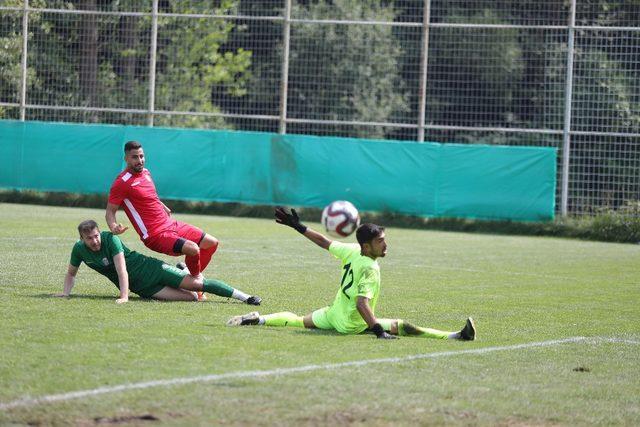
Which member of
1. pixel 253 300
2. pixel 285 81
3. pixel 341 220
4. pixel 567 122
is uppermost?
pixel 285 81

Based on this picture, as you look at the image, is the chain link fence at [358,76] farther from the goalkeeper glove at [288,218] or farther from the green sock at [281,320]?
the goalkeeper glove at [288,218]

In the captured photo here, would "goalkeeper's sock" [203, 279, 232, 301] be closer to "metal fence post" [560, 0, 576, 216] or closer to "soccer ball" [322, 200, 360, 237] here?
"soccer ball" [322, 200, 360, 237]

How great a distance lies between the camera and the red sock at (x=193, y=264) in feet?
41.9

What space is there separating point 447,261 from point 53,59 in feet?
57.4

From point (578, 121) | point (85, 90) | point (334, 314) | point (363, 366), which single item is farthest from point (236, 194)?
point (363, 366)

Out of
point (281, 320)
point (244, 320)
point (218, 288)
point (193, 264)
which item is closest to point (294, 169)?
point (193, 264)

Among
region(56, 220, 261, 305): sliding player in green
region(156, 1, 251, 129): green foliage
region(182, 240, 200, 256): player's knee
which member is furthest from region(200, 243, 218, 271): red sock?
region(156, 1, 251, 129): green foliage

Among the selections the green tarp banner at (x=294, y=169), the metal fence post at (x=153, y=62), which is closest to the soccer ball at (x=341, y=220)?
the green tarp banner at (x=294, y=169)

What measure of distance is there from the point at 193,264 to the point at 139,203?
1006 millimetres

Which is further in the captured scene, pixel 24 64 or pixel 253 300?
pixel 24 64

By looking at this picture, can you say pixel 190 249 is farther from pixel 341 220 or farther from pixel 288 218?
pixel 341 220

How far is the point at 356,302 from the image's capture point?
10.3m

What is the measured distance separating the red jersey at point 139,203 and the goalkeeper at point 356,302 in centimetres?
281

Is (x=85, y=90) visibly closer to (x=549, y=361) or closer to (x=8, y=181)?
(x=8, y=181)
